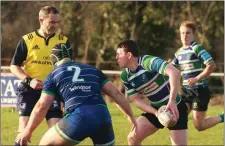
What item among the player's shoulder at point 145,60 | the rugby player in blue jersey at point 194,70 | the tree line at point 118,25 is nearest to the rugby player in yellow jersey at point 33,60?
the player's shoulder at point 145,60

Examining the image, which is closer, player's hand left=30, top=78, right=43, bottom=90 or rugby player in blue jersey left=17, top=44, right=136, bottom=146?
rugby player in blue jersey left=17, top=44, right=136, bottom=146

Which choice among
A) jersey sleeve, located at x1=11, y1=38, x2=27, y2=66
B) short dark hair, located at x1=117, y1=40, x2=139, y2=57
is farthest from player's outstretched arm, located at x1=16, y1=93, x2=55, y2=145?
jersey sleeve, located at x1=11, y1=38, x2=27, y2=66

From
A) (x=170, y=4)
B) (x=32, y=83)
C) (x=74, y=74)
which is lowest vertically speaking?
(x=170, y=4)

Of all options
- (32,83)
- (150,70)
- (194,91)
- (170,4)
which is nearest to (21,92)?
(32,83)

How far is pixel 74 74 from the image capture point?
636 cm

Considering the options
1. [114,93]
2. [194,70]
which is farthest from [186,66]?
[114,93]

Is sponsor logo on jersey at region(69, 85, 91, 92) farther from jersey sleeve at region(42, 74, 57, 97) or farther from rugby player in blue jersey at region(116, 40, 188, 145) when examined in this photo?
rugby player in blue jersey at region(116, 40, 188, 145)

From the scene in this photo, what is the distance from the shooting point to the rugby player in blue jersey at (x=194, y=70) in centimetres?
1041

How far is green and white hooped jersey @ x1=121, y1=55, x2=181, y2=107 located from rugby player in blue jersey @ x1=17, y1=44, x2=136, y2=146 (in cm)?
161

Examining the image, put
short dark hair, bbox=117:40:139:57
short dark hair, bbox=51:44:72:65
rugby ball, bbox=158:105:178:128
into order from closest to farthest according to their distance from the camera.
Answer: short dark hair, bbox=51:44:72:65 → rugby ball, bbox=158:105:178:128 → short dark hair, bbox=117:40:139:57

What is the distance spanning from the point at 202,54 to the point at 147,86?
2.58 metres

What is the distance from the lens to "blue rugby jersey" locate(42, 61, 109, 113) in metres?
6.35

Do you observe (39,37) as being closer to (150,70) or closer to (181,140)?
(150,70)

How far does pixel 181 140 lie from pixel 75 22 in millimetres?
25222
